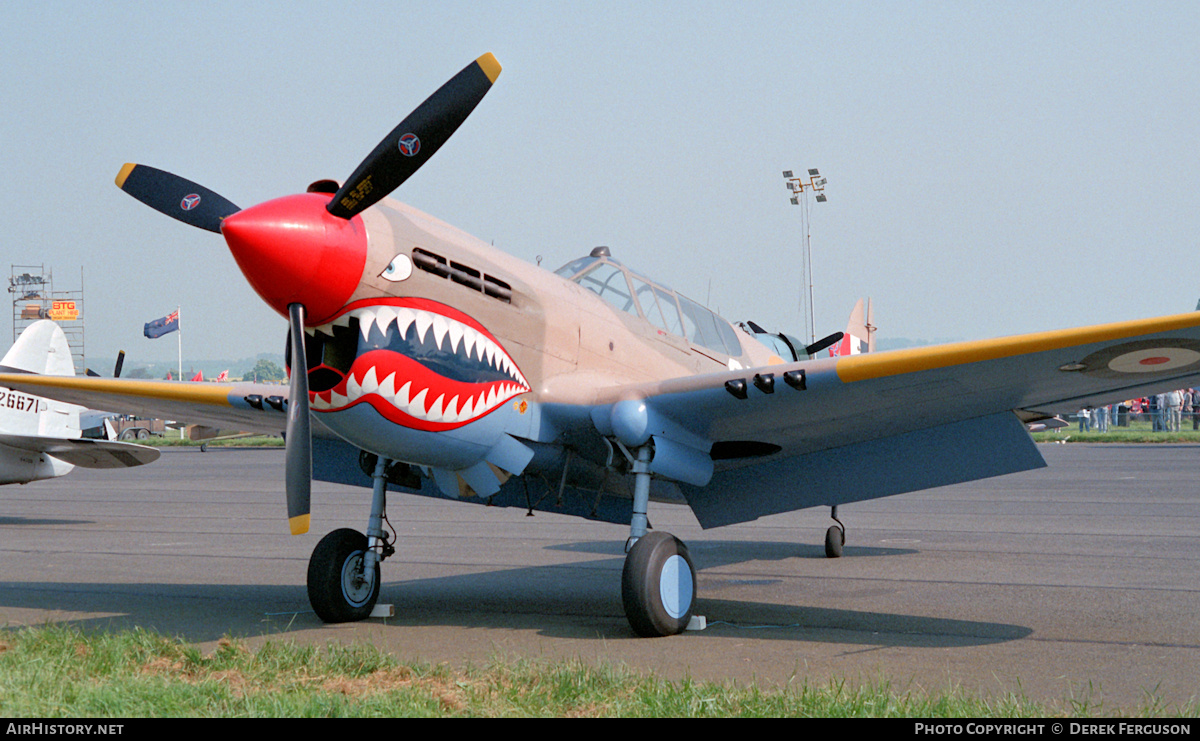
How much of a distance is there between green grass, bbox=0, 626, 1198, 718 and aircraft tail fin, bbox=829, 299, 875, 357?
39.5ft

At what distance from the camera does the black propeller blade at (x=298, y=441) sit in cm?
519

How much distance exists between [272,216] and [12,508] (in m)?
15.2

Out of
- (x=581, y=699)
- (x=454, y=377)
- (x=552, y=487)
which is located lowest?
(x=581, y=699)

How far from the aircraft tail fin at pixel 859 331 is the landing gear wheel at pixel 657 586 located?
10.5 m

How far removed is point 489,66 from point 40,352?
556 inches

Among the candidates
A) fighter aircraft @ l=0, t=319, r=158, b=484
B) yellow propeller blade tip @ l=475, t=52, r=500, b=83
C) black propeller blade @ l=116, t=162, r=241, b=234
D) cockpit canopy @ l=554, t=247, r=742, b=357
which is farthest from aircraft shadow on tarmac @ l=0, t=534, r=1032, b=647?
fighter aircraft @ l=0, t=319, r=158, b=484

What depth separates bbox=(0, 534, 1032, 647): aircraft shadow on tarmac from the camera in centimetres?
596

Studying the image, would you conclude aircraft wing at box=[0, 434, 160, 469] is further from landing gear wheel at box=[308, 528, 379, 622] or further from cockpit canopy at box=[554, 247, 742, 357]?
cockpit canopy at box=[554, 247, 742, 357]

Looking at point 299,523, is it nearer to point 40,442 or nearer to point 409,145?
point 409,145

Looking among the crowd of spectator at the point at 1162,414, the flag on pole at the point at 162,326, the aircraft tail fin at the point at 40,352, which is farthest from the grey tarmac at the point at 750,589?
the flag on pole at the point at 162,326

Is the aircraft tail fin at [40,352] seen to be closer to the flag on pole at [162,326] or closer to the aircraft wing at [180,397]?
the aircraft wing at [180,397]

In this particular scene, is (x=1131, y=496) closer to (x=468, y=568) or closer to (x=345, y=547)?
(x=468, y=568)

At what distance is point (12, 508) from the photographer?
17.0 m

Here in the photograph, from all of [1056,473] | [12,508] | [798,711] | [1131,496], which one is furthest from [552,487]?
[1056,473]
